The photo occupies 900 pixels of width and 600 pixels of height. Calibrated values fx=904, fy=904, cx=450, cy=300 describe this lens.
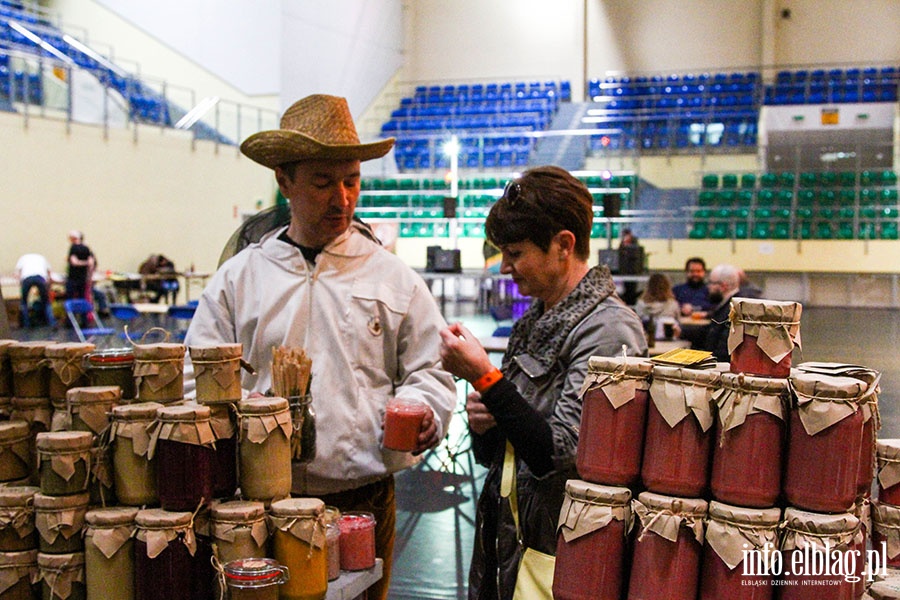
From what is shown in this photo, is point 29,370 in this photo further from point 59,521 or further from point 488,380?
point 488,380

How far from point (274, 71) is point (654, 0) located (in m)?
7.78

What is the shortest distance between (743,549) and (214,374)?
103cm

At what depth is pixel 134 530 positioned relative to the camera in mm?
1660

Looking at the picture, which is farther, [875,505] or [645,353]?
[645,353]

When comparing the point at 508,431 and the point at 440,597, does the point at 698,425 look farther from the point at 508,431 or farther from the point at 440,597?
the point at 440,597

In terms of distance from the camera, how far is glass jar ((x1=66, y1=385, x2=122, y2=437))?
70.0 inches

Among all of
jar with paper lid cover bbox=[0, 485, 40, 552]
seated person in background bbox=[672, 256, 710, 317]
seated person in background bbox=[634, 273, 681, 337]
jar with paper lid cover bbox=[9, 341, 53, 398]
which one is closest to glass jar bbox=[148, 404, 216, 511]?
jar with paper lid cover bbox=[0, 485, 40, 552]

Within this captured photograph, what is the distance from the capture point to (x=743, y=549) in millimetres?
1386

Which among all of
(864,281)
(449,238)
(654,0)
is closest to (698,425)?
(449,238)

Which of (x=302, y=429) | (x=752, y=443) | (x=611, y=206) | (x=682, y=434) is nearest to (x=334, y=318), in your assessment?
(x=302, y=429)

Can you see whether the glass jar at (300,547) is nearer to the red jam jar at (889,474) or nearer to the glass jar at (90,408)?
the glass jar at (90,408)

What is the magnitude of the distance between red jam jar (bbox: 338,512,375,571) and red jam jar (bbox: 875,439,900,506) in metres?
0.98

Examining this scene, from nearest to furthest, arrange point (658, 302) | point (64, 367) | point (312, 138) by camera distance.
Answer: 1. point (64, 367)
2. point (312, 138)
3. point (658, 302)

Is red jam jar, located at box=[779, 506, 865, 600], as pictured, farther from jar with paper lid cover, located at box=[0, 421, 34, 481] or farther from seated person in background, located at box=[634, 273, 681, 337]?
seated person in background, located at box=[634, 273, 681, 337]
